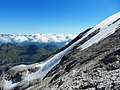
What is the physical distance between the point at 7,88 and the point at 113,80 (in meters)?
81.6

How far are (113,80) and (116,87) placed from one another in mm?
1743

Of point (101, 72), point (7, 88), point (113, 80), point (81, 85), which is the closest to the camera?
point (113, 80)

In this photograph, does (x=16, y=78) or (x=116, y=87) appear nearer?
(x=116, y=87)

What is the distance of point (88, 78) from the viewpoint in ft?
88.5

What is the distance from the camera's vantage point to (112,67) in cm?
2806

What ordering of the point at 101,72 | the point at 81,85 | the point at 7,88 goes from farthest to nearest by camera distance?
the point at 7,88, the point at 101,72, the point at 81,85

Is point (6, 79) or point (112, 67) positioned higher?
point (6, 79)

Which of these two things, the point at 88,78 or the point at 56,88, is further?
the point at 56,88

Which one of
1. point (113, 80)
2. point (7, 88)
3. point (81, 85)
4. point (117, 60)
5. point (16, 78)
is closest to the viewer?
point (113, 80)

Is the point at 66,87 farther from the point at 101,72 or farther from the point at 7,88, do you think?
the point at 7,88

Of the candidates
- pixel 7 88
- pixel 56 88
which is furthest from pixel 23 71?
pixel 56 88

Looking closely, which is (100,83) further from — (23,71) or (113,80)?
(23,71)

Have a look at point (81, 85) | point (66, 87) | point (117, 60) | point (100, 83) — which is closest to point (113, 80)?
point (100, 83)

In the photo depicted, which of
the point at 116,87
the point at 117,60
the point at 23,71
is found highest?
the point at 23,71
